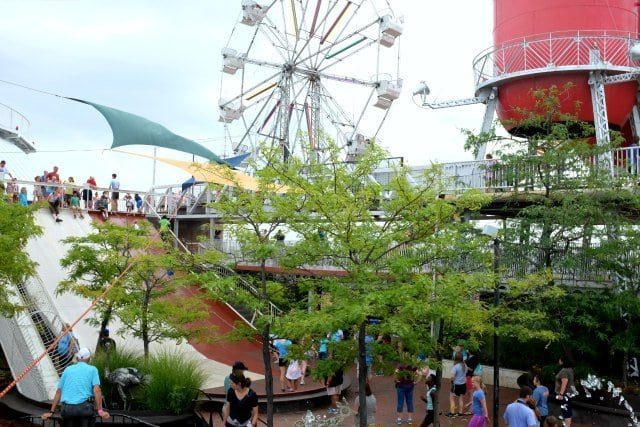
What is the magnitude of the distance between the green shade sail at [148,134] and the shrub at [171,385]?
4034mm

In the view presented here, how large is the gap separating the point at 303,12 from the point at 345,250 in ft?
75.3

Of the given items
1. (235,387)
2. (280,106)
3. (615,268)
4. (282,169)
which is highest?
(280,106)

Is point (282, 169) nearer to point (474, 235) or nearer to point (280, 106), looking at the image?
point (474, 235)

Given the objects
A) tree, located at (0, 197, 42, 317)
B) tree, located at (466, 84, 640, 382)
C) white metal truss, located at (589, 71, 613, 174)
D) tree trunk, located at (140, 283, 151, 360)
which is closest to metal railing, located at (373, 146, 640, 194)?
tree, located at (466, 84, 640, 382)

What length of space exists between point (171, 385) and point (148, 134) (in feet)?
16.9

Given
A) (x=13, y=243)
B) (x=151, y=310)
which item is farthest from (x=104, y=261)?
(x=13, y=243)

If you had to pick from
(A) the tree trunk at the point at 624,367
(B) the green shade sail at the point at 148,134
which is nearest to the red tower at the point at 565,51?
(A) the tree trunk at the point at 624,367

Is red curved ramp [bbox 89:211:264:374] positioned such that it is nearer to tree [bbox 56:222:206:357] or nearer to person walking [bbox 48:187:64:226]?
tree [bbox 56:222:206:357]

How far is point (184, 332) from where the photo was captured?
13766 millimetres

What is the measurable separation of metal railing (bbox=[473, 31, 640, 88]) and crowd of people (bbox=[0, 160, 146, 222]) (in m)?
14.4

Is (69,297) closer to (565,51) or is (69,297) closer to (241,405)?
(241,405)

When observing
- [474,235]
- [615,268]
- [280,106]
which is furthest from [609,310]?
[280,106]

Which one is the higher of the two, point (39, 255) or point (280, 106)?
point (280, 106)

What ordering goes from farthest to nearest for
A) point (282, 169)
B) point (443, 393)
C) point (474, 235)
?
point (443, 393) < point (474, 235) < point (282, 169)
